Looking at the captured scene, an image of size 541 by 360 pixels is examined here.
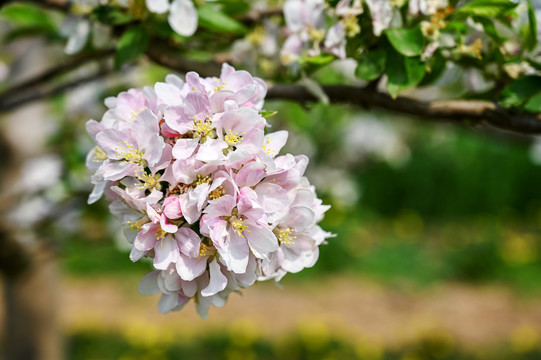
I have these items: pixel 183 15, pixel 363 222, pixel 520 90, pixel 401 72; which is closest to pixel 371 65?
pixel 401 72

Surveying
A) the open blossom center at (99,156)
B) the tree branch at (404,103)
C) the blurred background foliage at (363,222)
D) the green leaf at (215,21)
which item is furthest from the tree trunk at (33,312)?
the open blossom center at (99,156)

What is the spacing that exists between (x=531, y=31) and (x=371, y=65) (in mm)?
300

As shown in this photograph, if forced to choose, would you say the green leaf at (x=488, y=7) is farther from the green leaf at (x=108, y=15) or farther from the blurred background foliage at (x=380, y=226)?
the blurred background foliage at (x=380, y=226)

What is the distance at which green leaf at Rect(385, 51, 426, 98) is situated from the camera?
3.60 feet

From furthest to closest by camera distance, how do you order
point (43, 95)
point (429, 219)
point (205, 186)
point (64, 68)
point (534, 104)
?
point (429, 219) → point (43, 95) → point (64, 68) → point (534, 104) → point (205, 186)

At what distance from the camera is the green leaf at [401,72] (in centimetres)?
110

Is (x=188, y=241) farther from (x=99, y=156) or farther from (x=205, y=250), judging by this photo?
(x=99, y=156)

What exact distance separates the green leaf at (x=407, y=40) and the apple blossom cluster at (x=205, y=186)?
1.11 feet

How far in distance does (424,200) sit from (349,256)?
200 centimetres

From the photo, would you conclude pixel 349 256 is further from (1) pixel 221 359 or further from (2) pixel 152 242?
(2) pixel 152 242

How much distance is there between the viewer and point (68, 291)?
214 inches

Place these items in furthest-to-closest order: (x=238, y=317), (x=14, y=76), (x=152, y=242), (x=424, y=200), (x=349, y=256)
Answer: (x=424, y=200)
(x=349, y=256)
(x=238, y=317)
(x=14, y=76)
(x=152, y=242)

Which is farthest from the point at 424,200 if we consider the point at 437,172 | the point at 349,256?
the point at 349,256

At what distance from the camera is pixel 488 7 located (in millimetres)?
1070
